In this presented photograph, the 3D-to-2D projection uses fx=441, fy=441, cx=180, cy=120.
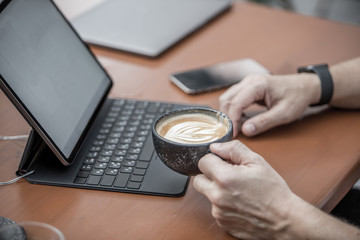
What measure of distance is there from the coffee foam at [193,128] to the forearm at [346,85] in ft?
1.23

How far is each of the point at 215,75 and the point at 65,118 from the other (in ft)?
1.40

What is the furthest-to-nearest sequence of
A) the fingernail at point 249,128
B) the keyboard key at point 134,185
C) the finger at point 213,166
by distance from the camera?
the fingernail at point 249,128 < the keyboard key at point 134,185 < the finger at point 213,166

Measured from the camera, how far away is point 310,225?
0.67 metres

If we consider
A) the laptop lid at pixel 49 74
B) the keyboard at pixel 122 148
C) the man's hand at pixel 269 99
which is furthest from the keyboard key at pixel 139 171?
the man's hand at pixel 269 99

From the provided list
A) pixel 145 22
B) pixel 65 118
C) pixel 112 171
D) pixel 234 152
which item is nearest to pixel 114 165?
pixel 112 171

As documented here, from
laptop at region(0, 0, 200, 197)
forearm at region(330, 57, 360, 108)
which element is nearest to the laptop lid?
laptop at region(0, 0, 200, 197)

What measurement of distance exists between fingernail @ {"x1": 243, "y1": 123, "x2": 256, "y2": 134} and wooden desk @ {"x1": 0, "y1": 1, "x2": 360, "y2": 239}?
2cm

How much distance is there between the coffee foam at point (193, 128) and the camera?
726mm

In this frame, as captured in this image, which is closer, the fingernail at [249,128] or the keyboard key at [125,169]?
the keyboard key at [125,169]

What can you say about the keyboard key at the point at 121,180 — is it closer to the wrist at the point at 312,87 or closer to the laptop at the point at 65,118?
the laptop at the point at 65,118

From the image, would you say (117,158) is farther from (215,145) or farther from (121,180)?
(215,145)

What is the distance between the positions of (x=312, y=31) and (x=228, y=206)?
2.71 ft

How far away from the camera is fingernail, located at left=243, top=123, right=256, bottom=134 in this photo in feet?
2.93

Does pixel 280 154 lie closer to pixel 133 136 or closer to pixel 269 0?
pixel 133 136
